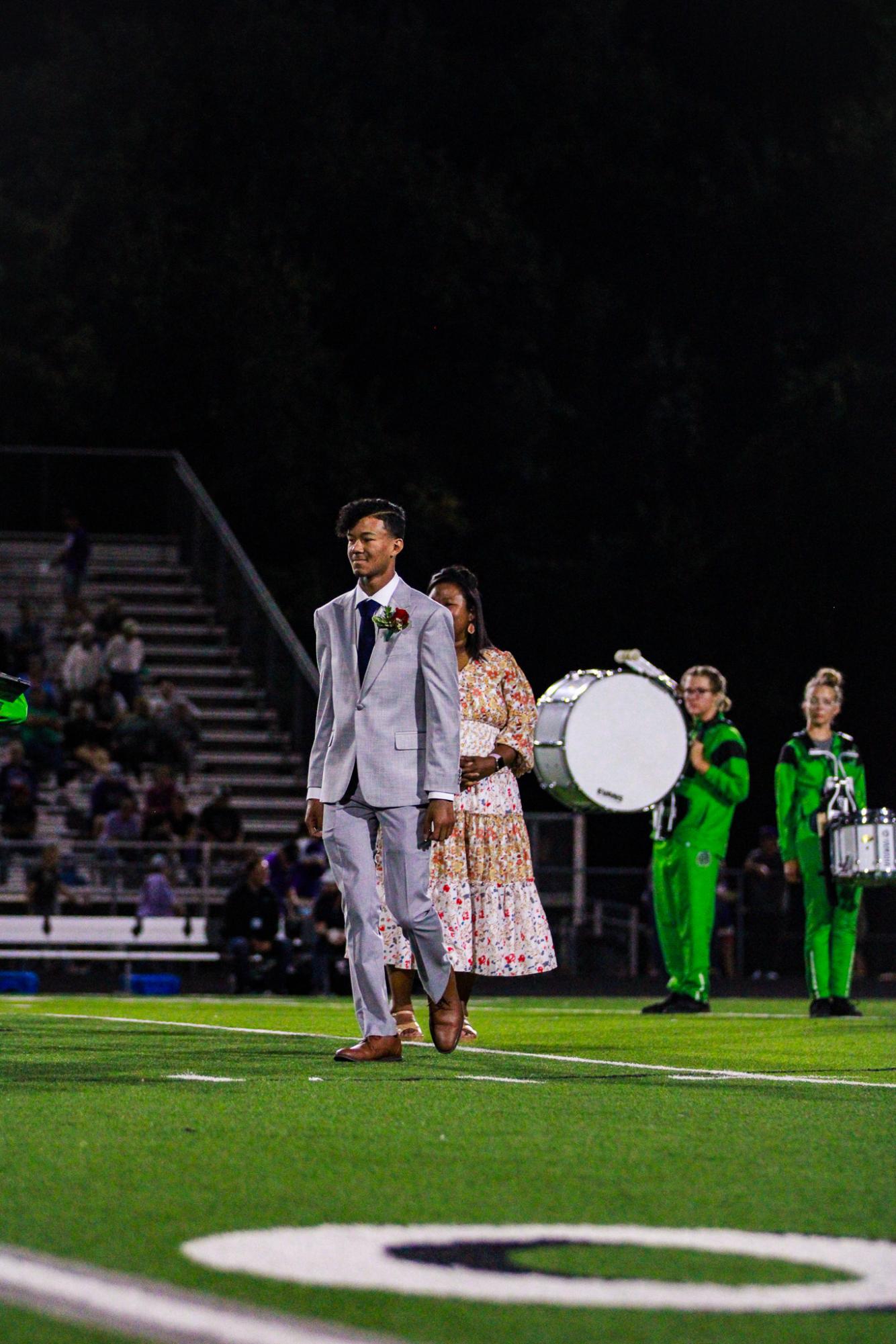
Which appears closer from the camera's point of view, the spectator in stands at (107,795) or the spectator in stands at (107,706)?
the spectator in stands at (107,795)

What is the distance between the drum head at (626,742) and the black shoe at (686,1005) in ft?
4.98

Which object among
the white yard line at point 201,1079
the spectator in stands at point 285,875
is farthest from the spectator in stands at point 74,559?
the white yard line at point 201,1079

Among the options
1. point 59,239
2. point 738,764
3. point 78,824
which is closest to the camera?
point 738,764

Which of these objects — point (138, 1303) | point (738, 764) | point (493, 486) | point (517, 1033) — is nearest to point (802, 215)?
point (493, 486)

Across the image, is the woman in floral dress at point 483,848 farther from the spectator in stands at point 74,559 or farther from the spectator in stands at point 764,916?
the spectator in stands at point 74,559

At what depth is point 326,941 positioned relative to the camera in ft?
65.6

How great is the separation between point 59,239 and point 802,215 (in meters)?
13.2

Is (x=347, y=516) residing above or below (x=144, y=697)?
below

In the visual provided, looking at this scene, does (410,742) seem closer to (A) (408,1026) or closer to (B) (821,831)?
(A) (408,1026)

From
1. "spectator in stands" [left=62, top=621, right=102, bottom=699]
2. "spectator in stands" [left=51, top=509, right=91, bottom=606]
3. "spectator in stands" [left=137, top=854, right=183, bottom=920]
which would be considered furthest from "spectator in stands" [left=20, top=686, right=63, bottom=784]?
"spectator in stands" [left=51, top=509, right=91, bottom=606]

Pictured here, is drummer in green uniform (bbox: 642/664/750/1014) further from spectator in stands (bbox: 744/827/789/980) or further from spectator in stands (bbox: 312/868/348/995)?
spectator in stands (bbox: 744/827/789/980)

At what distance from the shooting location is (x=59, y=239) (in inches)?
1635

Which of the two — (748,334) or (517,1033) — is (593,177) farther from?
(517,1033)

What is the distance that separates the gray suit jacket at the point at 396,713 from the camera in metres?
8.12
